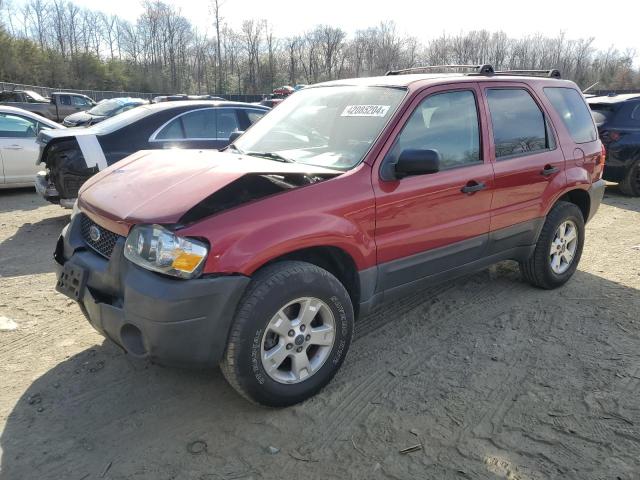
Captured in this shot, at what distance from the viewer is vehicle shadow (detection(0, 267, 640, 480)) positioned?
2.51 metres

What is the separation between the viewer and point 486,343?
3.73m

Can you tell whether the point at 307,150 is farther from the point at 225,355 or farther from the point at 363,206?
the point at 225,355

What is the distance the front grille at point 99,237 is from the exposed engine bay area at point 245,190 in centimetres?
55

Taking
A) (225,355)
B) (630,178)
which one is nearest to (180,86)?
(630,178)

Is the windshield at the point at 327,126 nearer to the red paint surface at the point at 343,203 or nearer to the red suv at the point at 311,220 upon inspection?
the red suv at the point at 311,220

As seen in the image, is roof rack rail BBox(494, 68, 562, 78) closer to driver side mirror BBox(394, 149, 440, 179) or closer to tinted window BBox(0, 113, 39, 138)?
driver side mirror BBox(394, 149, 440, 179)

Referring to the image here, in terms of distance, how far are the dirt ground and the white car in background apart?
4.82m

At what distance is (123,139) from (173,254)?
454cm

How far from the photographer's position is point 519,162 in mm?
4059

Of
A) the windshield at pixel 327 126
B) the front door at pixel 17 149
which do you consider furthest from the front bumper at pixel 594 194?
the front door at pixel 17 149

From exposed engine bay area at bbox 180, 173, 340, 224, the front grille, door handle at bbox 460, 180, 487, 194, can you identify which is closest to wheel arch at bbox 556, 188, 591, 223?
door handle at bbox 460, 180, 487, 194

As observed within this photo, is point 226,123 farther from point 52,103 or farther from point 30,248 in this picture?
point 52,103

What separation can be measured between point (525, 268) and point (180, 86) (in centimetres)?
6946

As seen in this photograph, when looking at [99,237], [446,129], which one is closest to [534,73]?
[446,129]
